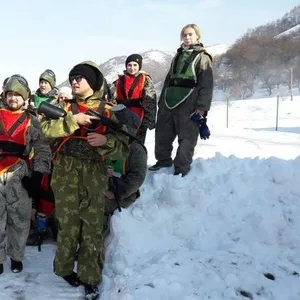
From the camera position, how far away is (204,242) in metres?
3.86

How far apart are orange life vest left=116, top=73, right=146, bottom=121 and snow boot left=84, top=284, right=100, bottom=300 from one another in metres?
2.30

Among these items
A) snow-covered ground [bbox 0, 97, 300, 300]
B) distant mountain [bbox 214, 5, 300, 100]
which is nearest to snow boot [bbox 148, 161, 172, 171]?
snow-covered ground [bbox 0, 97, 300, 300]

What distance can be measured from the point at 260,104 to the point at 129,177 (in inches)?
1384

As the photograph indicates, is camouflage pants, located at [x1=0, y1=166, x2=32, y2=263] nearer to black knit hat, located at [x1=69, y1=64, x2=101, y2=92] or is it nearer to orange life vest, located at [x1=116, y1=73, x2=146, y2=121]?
black knit hat, located at [x1=69, y1=64, x2=101, y2=92]

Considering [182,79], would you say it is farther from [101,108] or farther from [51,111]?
[51,111]

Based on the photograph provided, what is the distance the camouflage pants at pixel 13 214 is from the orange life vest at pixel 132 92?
1778 millimetres

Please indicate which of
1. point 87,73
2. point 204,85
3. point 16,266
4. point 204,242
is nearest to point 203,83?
point 204,85

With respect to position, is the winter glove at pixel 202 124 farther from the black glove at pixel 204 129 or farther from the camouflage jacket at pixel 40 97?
the camouflage jacket at pixel 40 97

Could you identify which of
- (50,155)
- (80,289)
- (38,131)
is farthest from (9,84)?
(80,289)

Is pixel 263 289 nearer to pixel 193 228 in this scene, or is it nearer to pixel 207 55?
pixel 193 228

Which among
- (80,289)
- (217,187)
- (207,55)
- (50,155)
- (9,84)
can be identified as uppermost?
(207,55)

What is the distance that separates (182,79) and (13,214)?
264 centimetres

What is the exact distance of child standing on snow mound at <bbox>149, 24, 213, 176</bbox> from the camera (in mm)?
4914

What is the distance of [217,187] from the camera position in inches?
181
